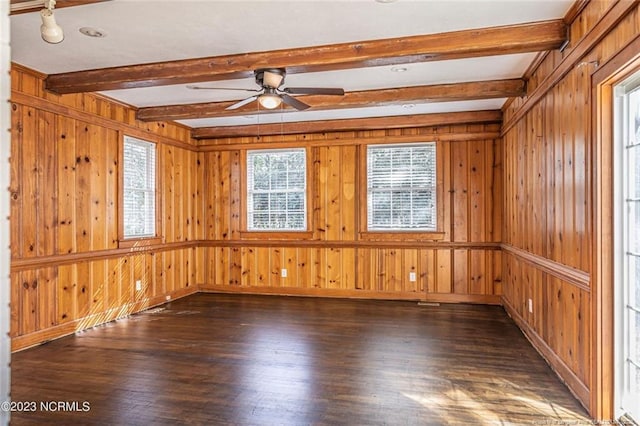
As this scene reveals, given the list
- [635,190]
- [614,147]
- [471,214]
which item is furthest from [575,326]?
[471,214]

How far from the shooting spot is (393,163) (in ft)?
20.8

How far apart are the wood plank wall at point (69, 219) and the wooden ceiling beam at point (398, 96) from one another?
3.44 ft

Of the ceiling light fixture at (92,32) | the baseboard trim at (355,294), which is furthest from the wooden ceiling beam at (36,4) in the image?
the baseboard trim at (355,294)

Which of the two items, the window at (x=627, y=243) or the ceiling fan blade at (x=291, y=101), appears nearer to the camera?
the window at (x=627, y=243)

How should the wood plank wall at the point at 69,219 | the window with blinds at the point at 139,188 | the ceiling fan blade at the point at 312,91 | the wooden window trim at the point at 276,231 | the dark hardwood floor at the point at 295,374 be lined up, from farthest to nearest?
the wooden window trim at the point at 276,231 < the window with blinds at the point at 139,188 < the wood plank wall at the point at 69,219 < the ceiling fan blade at the point at 312,91 < the dark hardwood floor at the point at 295,374

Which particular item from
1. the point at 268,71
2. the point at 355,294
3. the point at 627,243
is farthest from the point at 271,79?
the point at 355,294

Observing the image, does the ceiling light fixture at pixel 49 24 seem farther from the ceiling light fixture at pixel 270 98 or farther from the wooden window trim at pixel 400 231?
the wooden window trim at pixel 400 231

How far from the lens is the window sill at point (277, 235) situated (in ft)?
21.8

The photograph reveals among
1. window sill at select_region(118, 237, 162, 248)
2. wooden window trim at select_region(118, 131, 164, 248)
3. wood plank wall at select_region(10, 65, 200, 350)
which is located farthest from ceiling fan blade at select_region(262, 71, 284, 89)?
window sill at select_region(118, 237, 162, 248)

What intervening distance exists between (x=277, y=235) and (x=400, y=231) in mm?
1979

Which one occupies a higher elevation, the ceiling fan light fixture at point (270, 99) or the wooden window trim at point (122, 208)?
the ceiling fan light fixture at point (270, 99)

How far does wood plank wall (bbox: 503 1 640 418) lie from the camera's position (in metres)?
2.65

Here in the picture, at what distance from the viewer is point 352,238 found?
647cm

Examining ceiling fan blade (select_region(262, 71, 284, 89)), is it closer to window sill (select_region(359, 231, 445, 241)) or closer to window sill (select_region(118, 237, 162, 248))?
window sill (select_region(118, 237, 162, 248))
